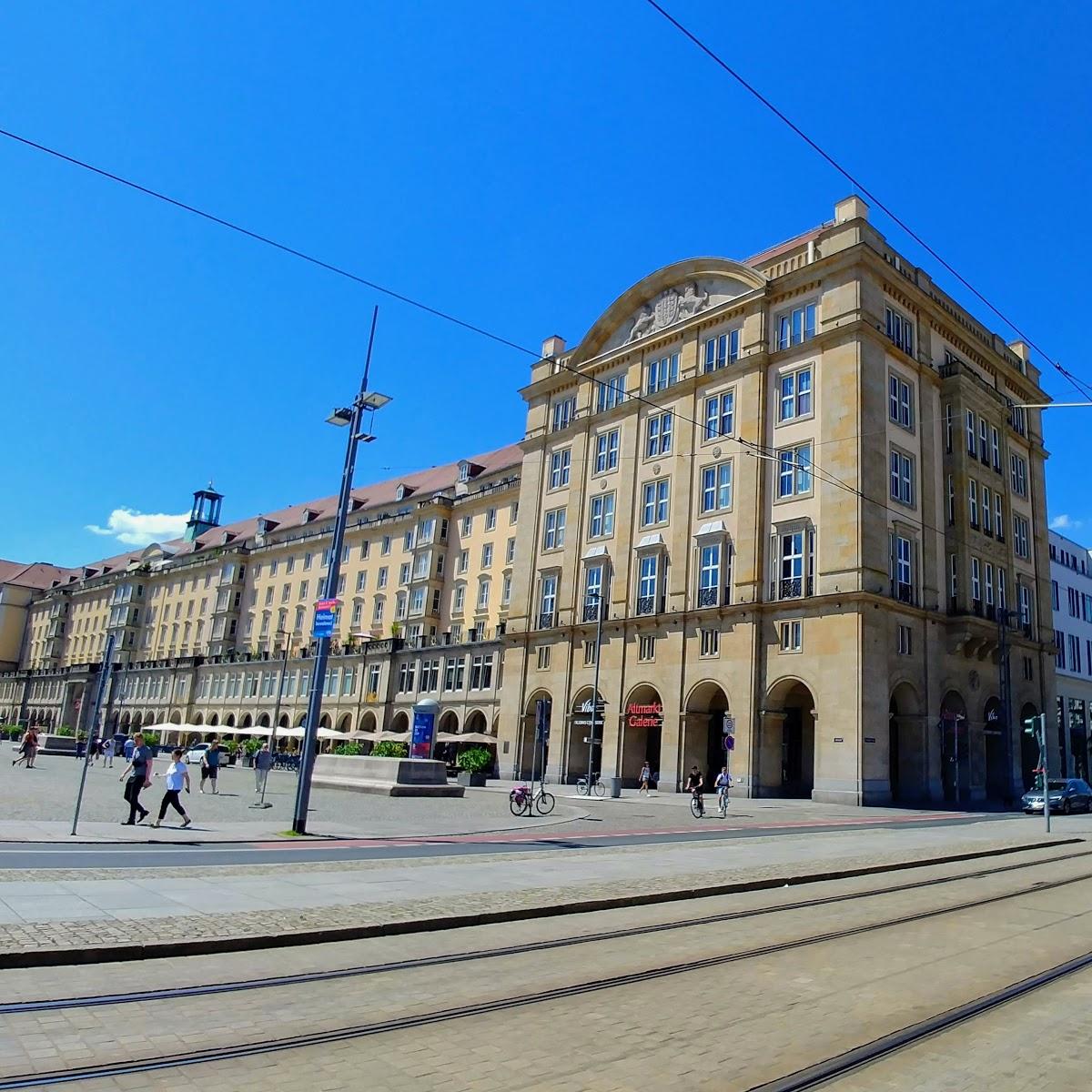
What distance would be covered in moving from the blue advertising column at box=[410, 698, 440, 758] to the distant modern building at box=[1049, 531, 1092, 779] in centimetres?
3854

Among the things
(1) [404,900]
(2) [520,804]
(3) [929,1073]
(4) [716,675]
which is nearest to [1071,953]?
(3) [929,1073]

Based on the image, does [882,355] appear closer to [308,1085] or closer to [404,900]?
[404,900]

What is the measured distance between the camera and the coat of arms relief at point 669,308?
49.5 metres

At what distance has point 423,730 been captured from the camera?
41.4 m

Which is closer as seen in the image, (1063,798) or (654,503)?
(1063,798)

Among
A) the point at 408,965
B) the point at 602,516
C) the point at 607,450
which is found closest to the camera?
the point at 408,965

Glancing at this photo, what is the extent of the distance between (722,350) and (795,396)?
588 cm

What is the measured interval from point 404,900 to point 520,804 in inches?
634

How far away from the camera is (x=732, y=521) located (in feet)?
144

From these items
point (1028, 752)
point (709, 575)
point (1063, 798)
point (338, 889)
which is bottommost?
point (338, 889)

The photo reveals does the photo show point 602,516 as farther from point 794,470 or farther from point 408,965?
point 408,965

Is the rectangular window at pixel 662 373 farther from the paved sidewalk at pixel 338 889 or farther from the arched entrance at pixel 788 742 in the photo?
the paved sidewalk at pixel 338 889

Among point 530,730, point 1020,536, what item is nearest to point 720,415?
point 1020,536

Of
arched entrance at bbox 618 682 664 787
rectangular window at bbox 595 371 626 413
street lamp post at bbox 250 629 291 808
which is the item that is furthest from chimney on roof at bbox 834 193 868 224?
street lamp post at bbox 250 629 291 808
